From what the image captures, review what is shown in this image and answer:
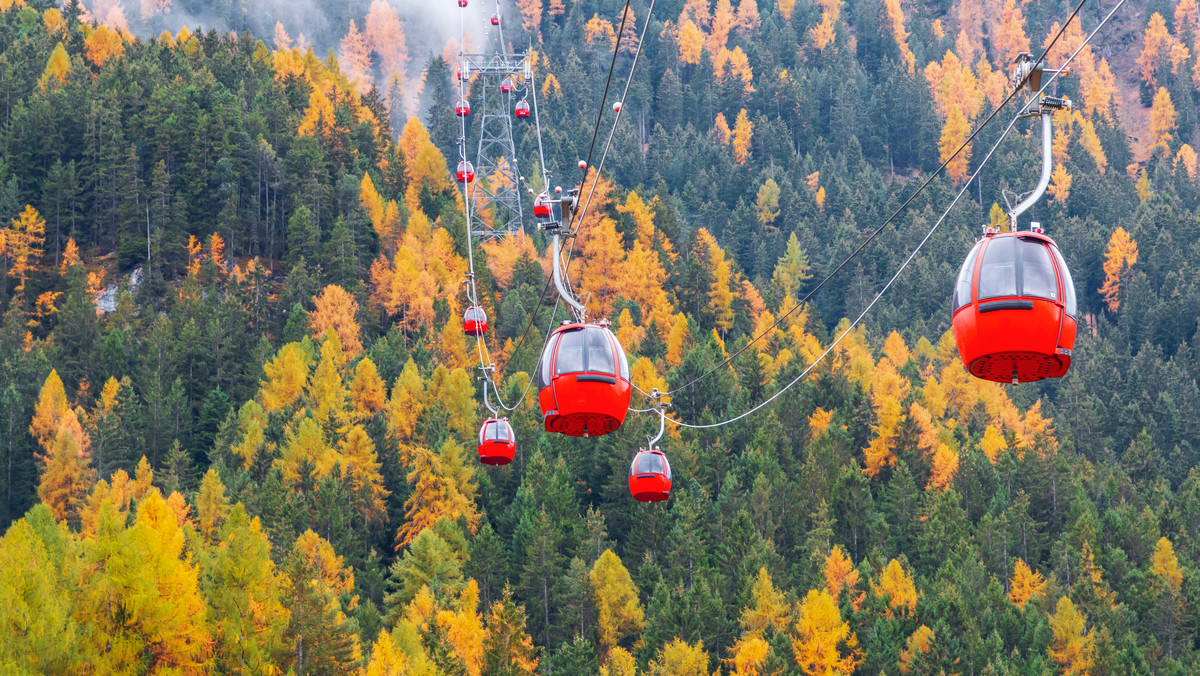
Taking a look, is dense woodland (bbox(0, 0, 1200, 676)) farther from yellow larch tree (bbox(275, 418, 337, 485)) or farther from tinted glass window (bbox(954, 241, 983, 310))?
tinted glass window (bbox(954, 241, 983, 310))

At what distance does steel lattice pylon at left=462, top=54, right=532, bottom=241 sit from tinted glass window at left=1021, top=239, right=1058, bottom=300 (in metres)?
58.3

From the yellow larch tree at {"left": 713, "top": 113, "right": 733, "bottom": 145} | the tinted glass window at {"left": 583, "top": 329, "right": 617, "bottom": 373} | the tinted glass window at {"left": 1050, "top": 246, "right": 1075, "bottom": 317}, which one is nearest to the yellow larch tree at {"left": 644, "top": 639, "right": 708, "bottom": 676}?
the tinted glass window at {"left": 583, "top": 329, "right": 617, "bottom": 373}

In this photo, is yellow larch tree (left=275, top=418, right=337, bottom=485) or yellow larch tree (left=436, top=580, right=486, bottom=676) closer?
yellow larch tree (left=436, top=580, right=486, bottom=676)

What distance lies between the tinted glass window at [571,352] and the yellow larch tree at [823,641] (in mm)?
40315

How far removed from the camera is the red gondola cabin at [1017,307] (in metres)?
17.5

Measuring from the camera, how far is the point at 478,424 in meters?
82.6

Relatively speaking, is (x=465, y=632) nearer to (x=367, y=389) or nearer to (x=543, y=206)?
(x=367, y=389)

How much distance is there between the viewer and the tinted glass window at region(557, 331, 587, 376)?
22984 mm

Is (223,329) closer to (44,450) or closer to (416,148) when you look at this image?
(44,450)

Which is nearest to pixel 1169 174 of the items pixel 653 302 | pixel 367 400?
pixel 653 302

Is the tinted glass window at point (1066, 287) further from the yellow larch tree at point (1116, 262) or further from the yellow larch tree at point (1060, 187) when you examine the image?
the yellow larch tree at point (1060, 187)

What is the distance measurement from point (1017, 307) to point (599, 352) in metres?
7.57

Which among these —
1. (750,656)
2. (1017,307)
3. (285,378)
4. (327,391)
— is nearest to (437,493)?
(327,391)

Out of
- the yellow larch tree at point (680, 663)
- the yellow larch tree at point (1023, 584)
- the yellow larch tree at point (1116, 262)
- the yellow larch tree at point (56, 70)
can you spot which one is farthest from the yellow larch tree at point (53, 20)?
the yellow larch tree at point (680, 663)
